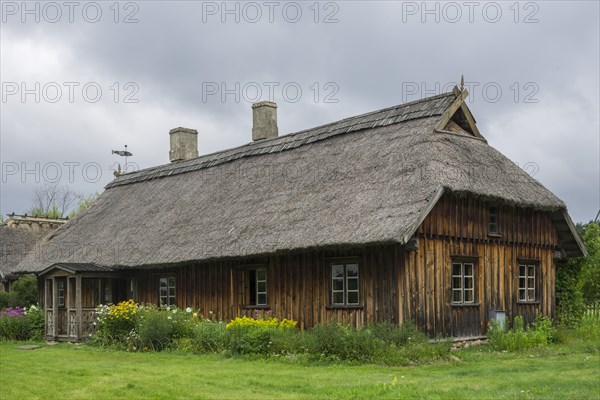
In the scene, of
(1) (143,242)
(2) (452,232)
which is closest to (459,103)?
(2) (452,232)

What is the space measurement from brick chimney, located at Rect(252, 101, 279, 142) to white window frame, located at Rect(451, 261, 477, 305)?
1209cm

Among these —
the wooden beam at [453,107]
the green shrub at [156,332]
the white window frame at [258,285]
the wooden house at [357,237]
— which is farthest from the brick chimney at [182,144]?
the wooden beam at [453,107]

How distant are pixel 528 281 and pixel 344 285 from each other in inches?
253

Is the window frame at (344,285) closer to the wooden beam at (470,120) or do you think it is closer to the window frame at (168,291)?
the wooden beam at (470,120)

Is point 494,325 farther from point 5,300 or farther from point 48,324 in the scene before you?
point 5,300

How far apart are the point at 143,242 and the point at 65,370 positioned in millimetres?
11338

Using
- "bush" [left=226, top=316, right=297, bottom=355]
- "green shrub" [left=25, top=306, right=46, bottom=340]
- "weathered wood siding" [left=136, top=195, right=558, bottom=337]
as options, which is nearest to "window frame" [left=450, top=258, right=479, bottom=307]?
A: "weathered wood siding" [left=136, top=195, right=558, bottom=337]

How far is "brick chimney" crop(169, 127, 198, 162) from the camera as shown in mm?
36406

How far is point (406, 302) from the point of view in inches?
762

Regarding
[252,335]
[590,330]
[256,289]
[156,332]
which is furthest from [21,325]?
[590,330]

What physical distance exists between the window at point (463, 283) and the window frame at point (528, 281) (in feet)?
7.43

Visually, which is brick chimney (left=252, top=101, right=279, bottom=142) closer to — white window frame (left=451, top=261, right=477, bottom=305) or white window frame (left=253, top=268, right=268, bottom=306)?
white window frame (left=253, top=268, right=268, bottom=306)

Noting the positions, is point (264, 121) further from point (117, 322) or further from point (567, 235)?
point (567, 235)

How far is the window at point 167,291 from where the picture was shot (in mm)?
26641
